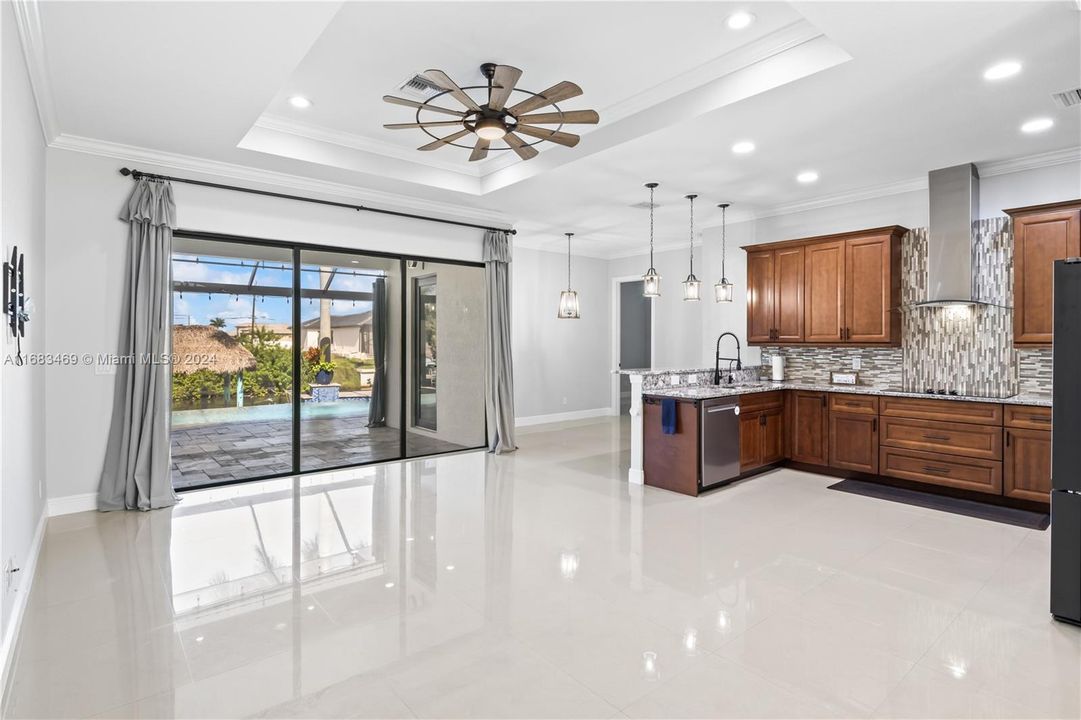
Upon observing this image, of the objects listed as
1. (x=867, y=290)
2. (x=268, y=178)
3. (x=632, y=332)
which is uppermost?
(x=268, y=178)

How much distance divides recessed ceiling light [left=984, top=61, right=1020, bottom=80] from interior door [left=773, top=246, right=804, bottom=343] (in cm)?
267

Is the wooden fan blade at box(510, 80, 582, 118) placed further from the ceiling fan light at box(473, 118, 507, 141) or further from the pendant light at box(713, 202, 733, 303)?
the pendant light at box(713, 202, 733, 303)

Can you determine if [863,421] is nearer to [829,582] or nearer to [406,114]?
[829,582]

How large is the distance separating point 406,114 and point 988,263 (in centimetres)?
515

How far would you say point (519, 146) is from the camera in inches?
157

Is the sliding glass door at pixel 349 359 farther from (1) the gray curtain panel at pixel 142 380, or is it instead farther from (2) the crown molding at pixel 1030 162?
(2) the crown molding at pixel 1030 162

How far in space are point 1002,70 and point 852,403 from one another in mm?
2991

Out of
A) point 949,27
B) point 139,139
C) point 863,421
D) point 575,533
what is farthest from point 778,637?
point 139,139

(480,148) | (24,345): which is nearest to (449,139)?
(480,148)

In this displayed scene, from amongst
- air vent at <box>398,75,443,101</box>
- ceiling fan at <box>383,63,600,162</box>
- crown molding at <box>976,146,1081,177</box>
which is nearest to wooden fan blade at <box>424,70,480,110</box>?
ceiling fan at <box>383,63,600,162</box>

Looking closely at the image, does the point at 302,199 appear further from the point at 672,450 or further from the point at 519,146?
the point at 672,450

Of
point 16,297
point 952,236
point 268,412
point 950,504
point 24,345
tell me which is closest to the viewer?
point 16,297

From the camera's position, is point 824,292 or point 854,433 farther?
point 824,292

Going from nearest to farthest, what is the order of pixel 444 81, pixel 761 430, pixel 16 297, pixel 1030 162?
pixel 16 297
pixel 444 81
pixel 1030 162
pixel 761 430
